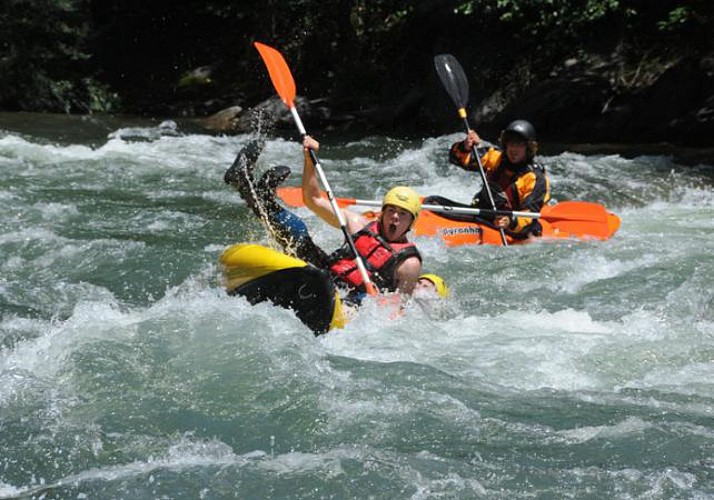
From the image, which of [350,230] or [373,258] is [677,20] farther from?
[373,258]

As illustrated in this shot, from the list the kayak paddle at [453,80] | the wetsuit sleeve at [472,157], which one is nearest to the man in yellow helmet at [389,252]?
the wetsuit sleeve at [472,157]

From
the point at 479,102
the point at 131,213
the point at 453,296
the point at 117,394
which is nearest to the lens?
the point at 117,394

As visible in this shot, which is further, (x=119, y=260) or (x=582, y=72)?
(x=582, y=72)

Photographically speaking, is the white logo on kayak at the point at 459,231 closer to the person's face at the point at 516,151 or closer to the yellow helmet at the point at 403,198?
the person's face at the point at 516,151

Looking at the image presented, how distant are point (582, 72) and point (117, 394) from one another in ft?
31.2

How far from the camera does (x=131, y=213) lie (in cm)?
809

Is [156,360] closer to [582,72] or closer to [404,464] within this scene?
[404,464]

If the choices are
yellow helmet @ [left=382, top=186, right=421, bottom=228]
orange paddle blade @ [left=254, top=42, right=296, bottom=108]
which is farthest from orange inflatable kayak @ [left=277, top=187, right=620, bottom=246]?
yellow helmet @ [left=382, top=186, right=421, bottom=228]

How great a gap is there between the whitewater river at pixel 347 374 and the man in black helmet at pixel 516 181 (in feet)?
0.91

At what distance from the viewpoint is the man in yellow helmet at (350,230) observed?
5441mm

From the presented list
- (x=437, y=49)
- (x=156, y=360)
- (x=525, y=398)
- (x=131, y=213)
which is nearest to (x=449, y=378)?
(x=525, y=398)

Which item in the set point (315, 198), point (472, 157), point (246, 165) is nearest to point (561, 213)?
point (472, 157)

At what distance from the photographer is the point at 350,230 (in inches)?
238

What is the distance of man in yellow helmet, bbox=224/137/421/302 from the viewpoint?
17.9ft
